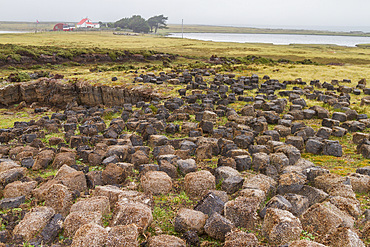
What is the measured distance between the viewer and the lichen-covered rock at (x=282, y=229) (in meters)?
6.19

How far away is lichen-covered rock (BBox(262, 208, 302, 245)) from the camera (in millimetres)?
6188

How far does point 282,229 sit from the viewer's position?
6.20 m

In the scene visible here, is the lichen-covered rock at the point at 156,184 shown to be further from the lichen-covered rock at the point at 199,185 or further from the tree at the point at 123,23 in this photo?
the tree at the point at 123,23

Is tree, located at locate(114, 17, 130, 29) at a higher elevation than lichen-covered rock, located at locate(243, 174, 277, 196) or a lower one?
higher

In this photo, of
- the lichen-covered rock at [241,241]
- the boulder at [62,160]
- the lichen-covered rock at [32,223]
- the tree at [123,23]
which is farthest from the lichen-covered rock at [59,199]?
the tree at [123,23]

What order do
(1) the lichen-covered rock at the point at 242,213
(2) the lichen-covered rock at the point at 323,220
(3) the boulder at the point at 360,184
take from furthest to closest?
1. (3) the boulder at the point at 360,184
2. (1) the lichen-covered rock at the point at 242,213
3. (2) the lichen-covered rock at the point at 323,220

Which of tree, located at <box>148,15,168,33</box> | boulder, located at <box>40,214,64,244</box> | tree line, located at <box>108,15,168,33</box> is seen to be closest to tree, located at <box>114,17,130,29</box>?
tree line, located at <box>108,15,168,33</box>

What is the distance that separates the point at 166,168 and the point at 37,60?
39.8 m

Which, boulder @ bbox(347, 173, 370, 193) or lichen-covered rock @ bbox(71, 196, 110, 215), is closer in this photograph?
lichen-covered rock @ bbox(71, 196, 110, 215)

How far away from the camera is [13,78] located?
90.6ft

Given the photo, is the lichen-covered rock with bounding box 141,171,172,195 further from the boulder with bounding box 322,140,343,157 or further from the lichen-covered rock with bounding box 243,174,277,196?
the boulder with bounding box 322,140,343,157

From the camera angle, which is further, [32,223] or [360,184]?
[360,184]

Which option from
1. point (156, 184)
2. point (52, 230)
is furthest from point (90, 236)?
point (156, 184)

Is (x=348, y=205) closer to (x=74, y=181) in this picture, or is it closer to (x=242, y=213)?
(x=242, y=213)
